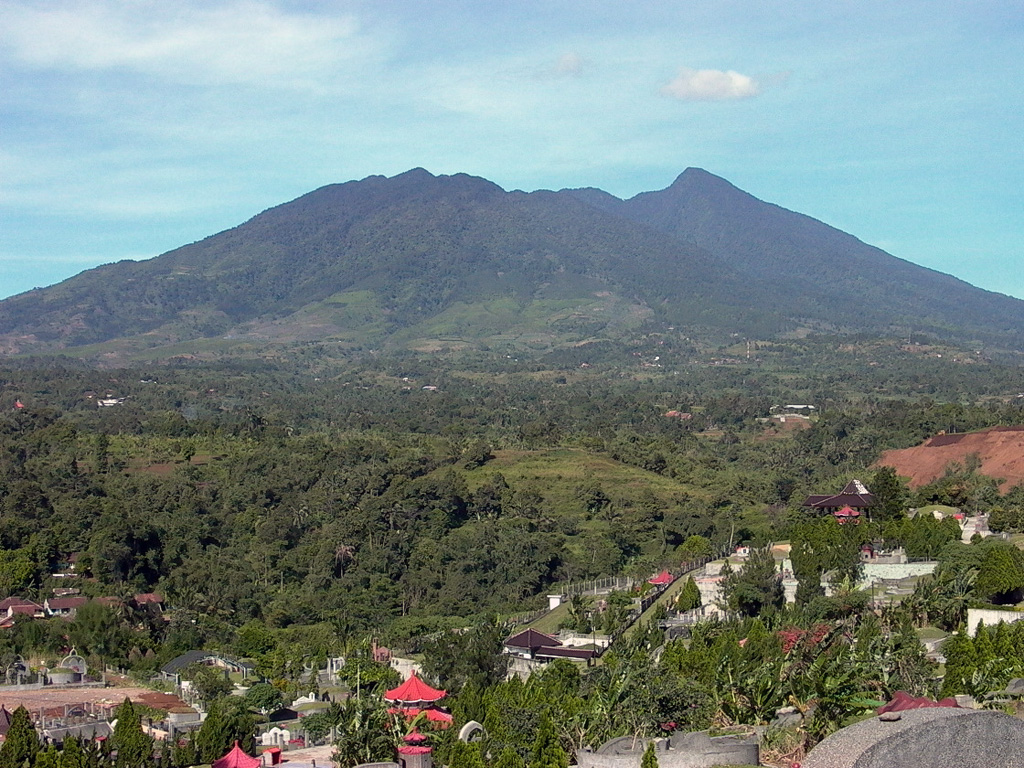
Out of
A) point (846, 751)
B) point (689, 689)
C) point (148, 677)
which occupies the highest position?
point (846, 751)

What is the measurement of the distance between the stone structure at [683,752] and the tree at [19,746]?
9995mm

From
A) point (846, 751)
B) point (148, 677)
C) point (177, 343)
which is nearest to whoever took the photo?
point (846, 751)

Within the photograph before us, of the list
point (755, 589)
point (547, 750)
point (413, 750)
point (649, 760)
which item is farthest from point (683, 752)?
point (755, 589)

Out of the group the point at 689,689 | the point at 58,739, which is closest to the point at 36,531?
the point at 58,739

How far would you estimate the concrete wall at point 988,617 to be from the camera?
29.3 meters

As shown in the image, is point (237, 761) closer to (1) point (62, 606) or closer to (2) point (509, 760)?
(2) point (509, 760)

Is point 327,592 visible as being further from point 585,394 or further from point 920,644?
point 585,394

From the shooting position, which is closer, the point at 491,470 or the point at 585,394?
the point at 491,470

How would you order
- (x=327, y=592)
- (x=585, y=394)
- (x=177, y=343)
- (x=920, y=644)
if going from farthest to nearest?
(x=177, y=343)
(x=585, y=394)
(x=327, y=592)
(x=920, y=644)

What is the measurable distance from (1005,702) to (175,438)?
56.9 m

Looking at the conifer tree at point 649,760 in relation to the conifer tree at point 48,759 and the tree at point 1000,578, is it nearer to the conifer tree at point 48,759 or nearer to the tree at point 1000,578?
the conifer tree at point 48,759

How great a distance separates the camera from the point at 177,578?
50.2 metres

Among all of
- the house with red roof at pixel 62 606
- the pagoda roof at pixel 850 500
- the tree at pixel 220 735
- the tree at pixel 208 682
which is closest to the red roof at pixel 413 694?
the tree at pixel 220 735

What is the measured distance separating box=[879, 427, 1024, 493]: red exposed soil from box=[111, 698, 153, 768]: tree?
38679 mm
